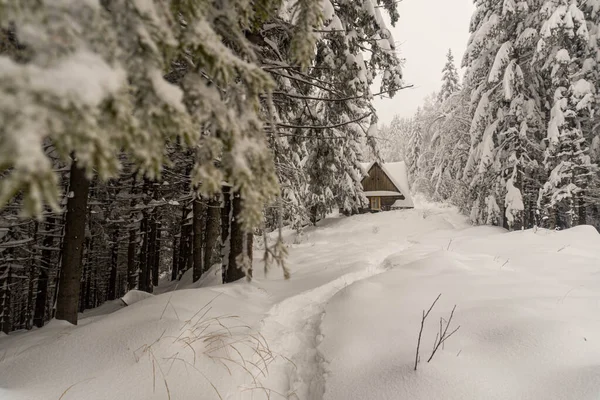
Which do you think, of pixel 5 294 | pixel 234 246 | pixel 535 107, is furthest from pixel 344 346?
pixel 535 107

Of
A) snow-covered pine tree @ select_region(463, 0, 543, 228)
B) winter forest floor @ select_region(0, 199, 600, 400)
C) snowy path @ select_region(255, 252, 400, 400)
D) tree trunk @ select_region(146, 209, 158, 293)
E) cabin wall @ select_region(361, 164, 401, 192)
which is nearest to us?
winter forest floor @ select_region(0, 199, 600, 400)

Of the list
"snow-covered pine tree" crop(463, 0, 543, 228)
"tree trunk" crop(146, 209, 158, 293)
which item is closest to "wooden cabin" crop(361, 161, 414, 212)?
"snow-covered pine tree" crop(463, 0, 543, 228)

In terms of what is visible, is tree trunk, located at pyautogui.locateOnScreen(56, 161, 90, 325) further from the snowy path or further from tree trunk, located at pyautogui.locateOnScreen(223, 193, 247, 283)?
the snowy path

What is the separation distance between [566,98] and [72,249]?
57.7 ft

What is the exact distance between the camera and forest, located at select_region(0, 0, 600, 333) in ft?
2.87

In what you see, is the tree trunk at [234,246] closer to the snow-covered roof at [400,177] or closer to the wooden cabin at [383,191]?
the snow-covered roof at [400,177]

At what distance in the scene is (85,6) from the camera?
97 cm

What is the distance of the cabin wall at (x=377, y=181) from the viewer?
28.1 metres

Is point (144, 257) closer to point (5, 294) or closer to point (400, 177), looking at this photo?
point (5, 294)

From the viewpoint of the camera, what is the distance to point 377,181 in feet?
92.9

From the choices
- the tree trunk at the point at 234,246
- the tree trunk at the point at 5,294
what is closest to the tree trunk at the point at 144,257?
the tree trunk at the point at 5,294

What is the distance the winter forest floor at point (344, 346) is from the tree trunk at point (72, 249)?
3.66ft

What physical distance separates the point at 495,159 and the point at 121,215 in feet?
54.6

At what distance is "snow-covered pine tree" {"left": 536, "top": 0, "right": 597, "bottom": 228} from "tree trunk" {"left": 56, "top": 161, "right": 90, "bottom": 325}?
1593cm
